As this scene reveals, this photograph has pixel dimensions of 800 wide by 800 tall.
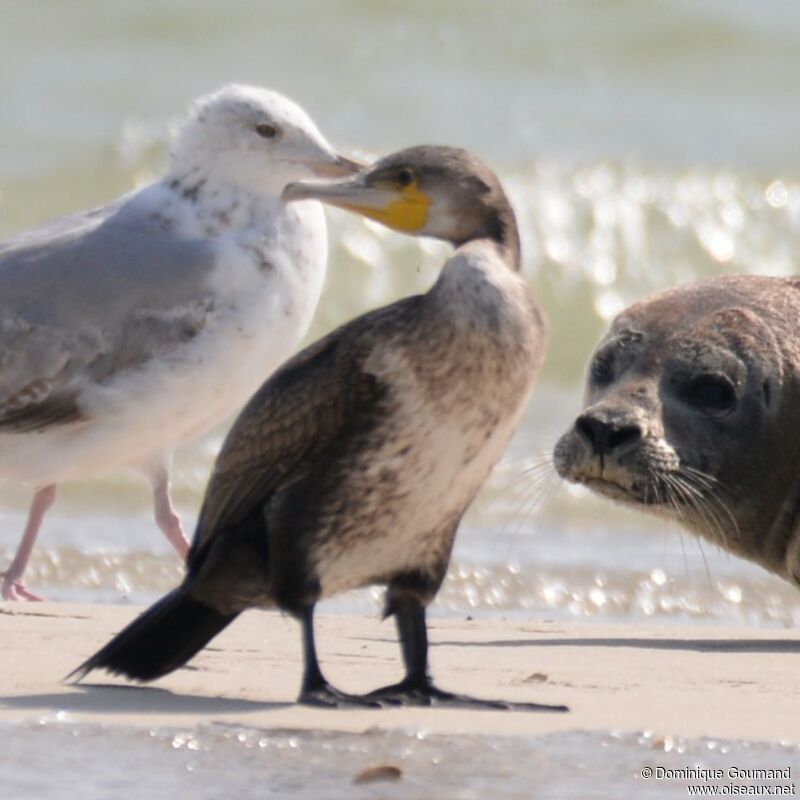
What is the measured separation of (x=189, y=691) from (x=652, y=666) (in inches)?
48.8

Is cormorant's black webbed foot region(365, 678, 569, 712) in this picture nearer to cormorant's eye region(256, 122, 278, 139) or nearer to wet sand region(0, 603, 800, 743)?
wet sand region(0, 603, 800, 743)

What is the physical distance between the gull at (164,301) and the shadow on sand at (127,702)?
6.50ft

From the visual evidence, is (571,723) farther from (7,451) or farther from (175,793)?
(7,451)

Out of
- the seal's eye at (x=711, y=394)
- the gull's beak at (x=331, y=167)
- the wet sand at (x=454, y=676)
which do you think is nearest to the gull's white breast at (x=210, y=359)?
the gull's beak at (x=331, y=167)

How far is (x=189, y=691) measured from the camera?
17.6 feet

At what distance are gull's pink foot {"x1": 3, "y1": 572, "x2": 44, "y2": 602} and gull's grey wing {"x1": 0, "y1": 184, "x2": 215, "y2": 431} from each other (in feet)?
1.59

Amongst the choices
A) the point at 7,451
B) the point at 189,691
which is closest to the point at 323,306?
the point at 7,451

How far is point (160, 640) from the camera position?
5266 millimetres

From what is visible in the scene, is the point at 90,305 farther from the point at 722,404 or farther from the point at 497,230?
the point at 497,230

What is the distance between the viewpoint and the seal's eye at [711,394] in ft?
22.2

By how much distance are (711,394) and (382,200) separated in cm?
184

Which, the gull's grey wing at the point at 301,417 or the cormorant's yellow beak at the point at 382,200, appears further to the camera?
the cormorant's yellow beak at the point at 382,200

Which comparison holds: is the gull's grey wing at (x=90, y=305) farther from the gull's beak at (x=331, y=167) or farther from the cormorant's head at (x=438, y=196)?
the cormorant's head at (x=438, y=196)

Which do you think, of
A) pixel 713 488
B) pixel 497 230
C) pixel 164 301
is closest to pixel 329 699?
pixel 497 230
